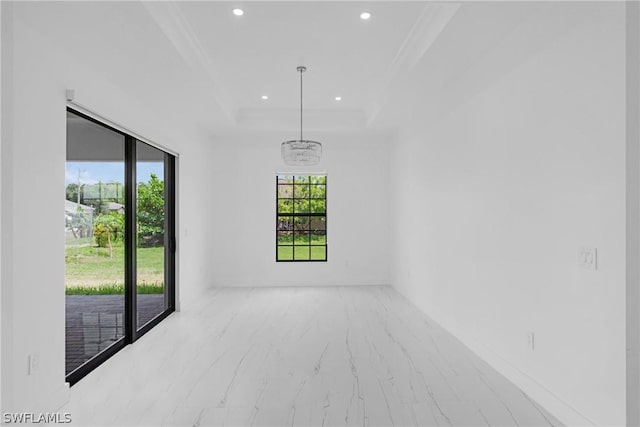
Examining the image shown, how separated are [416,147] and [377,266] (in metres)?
2.42

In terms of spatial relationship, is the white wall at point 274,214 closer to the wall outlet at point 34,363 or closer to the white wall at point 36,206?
the white wall at point 36,206

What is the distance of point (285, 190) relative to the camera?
22.5 ft

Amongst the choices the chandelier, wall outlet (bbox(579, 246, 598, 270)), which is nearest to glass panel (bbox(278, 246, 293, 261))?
the chandelier

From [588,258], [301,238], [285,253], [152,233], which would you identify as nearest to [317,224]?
[301,238]

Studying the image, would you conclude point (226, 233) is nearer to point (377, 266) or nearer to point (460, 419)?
point (377, 266)

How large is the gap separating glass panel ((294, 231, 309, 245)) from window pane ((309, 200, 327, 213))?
43 cm

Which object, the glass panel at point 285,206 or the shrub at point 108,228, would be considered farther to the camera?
the glass panel at point 285,206

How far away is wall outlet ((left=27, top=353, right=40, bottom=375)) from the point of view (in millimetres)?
2287

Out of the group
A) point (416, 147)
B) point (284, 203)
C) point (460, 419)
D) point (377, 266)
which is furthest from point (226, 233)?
point (460, 419)

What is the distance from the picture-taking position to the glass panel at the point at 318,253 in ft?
22.4

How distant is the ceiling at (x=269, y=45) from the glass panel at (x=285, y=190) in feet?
6.93

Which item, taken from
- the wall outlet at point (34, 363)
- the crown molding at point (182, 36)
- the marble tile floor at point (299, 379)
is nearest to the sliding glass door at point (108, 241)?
the marble tile floor at point (299, 379)

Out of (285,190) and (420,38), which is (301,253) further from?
(420,38)

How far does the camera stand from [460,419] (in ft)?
7.61
